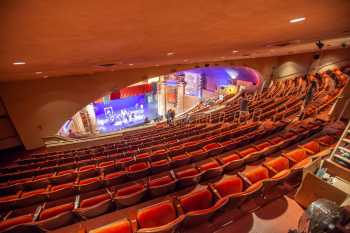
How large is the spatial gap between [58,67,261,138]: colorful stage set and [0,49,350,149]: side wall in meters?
6.48

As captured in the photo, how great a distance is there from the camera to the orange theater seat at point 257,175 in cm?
334

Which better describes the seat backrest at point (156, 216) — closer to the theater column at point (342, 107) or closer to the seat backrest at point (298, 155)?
the seat backrest at point (298, 155)

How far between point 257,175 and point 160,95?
19086mm

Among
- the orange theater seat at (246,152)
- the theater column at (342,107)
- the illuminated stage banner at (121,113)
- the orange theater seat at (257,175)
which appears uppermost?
the theater column at (342,107)

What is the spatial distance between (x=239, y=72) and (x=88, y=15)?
2053 cm

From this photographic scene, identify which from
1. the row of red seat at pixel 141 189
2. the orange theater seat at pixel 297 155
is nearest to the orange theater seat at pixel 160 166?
the row of red seat at pixel 141 189

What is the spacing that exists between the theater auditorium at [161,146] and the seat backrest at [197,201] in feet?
0.07

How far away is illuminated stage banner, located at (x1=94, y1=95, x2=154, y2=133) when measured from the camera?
18.2 m

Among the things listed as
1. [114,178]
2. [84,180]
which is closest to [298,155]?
[114,178]

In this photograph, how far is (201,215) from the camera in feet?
7.65

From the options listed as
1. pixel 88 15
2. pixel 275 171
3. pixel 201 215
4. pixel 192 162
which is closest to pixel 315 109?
pixel 275 171

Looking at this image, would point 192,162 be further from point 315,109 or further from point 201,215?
point 315,109

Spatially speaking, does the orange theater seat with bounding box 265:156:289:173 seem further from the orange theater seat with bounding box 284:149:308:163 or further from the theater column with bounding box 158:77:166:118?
the theater column with bounding box 158:77:166:118

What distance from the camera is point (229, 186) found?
319 centimetres
